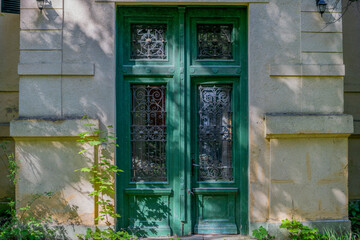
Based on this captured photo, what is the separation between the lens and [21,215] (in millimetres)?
4434

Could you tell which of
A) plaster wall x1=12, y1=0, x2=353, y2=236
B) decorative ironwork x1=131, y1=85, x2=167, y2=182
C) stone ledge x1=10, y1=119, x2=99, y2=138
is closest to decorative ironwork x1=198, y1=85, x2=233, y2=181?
plaster wall x1=12, y1=0, x2=353, y2=236

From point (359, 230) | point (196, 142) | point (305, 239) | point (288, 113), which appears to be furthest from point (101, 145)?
point (359, 230)

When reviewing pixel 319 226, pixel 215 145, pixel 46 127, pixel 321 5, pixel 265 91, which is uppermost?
pixel 321 5

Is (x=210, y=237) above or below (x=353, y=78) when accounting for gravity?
below

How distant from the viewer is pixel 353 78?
559 cm

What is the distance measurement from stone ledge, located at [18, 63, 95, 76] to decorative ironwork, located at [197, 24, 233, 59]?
167cm

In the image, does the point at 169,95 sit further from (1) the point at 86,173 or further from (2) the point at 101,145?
(1) the point at 86,173

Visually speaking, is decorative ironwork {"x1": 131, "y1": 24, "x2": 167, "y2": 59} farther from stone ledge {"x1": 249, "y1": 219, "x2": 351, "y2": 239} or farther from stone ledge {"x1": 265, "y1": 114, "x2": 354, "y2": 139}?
stone ledge {"x1": 249, "y1": 219, "x2": 351, "y2": 239}

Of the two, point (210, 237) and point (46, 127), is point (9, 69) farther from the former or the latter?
point (210, 237)

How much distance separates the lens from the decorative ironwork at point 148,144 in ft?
15.5

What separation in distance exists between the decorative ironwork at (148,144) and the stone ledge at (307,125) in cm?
156

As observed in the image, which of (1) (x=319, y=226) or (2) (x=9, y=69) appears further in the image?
(2) (x=9, y=69)

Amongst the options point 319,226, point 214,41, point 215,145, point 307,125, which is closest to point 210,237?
point 215,145

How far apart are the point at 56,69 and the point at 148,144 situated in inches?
67.1
